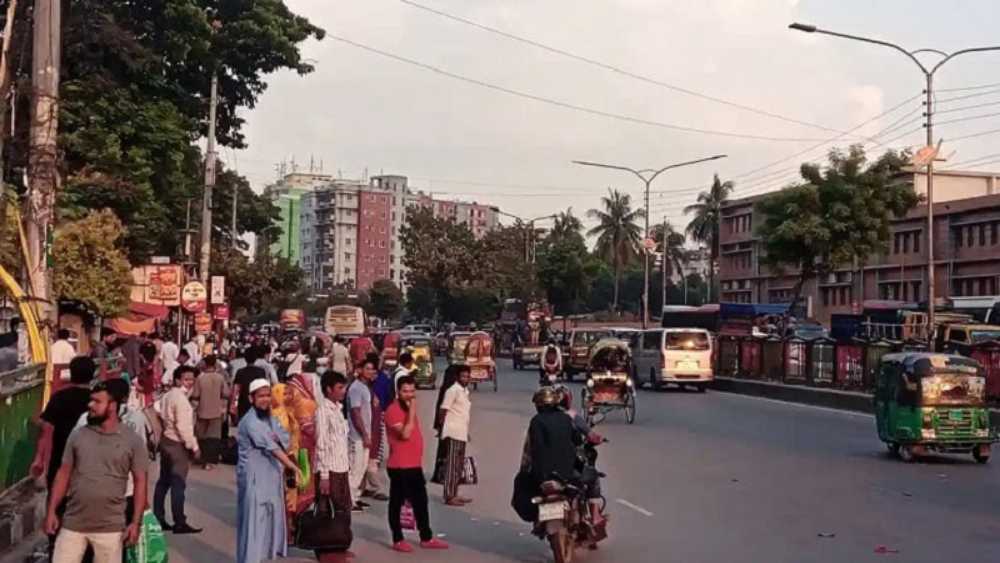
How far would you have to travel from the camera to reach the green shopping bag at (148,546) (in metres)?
8.43

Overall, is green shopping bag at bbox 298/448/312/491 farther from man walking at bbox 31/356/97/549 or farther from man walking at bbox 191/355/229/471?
man walking at bbox 191/355/229/471

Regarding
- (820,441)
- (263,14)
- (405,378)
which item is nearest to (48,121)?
(405,378)

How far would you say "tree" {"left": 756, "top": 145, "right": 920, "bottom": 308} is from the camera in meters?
45.6

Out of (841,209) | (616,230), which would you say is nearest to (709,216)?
(616,230)

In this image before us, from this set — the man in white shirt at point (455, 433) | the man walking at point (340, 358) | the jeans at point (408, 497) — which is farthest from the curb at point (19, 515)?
the man walking at point (340, 358)

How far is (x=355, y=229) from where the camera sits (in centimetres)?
18462

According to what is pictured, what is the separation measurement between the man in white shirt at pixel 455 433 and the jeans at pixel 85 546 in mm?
7184

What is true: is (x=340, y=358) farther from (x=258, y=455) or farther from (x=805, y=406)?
(x=258, y=455)

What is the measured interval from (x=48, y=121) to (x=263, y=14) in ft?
82.6

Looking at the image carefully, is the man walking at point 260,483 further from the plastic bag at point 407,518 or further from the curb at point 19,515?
the plastic bag at point 407,518

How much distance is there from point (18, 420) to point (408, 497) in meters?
3.66

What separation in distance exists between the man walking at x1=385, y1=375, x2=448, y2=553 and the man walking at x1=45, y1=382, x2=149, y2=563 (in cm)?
416

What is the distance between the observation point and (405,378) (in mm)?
12422

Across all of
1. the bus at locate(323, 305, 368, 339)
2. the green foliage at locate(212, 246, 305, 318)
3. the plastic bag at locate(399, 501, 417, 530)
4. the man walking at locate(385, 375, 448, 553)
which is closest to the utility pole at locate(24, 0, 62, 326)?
the plastic bag at locate(399, 501, 417, 530)
